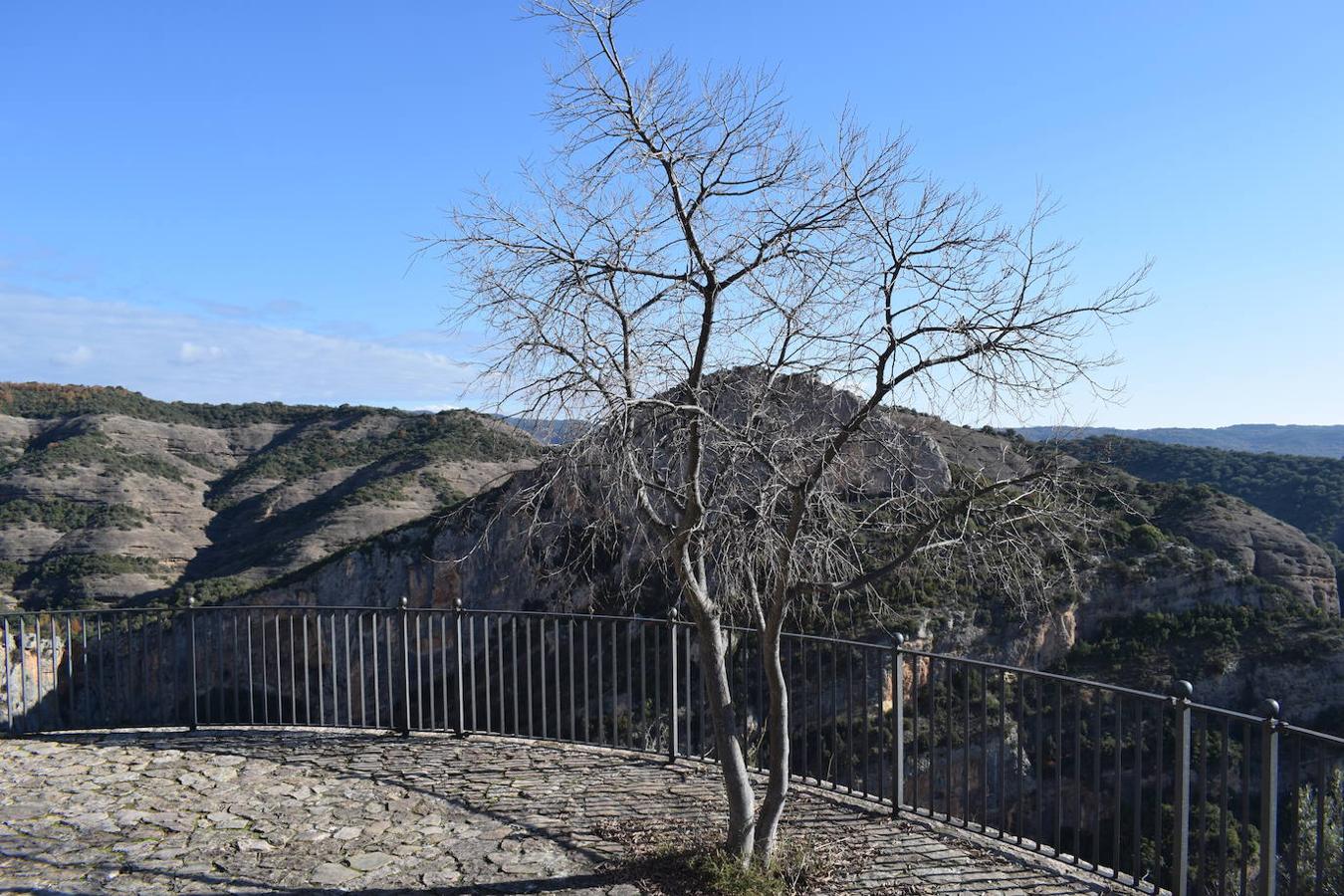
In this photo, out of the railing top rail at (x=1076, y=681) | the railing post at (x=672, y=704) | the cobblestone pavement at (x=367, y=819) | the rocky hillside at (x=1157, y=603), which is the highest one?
the railing top rail at (x=1076, y=681)

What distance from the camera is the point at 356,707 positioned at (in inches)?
1025

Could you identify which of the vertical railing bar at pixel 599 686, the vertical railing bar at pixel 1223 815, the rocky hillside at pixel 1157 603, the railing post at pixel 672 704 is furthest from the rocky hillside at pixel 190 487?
the vertical railing bar at pixel 1223 815

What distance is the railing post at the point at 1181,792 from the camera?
474cm

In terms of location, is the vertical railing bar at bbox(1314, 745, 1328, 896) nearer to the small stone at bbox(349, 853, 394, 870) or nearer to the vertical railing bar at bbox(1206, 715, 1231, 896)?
the vertical railing bar at bbox(1206, 715, 1231, 896)

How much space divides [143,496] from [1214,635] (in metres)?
48.5

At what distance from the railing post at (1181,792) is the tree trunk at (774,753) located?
6.90 ft

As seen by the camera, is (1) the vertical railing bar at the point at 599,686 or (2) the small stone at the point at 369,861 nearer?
(2) the small stone at the point at 369,861

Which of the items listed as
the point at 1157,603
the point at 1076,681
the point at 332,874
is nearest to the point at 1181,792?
the point at 1076,681

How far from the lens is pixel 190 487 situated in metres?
Answer: 51.1

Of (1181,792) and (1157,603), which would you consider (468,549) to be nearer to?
(1157,603)

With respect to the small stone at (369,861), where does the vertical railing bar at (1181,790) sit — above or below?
above

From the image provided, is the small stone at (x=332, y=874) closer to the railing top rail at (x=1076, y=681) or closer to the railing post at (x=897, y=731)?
the railing post at (x=897, y=731)

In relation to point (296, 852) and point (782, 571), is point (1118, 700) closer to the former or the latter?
point (782, 571)

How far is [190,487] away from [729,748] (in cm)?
5345
